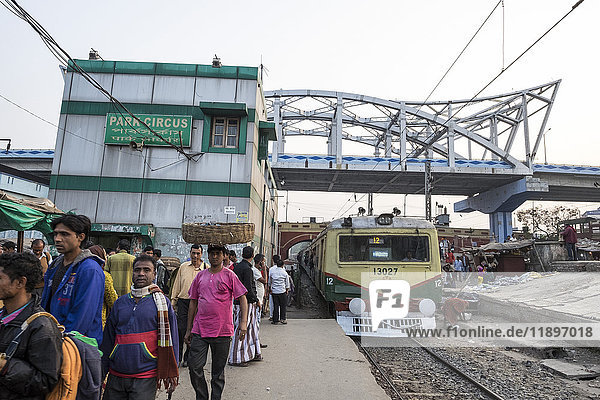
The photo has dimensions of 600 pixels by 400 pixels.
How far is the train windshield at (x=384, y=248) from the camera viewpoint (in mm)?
8867

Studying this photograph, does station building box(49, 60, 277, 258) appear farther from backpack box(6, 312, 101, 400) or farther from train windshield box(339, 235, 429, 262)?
backpack box(6, 312, 101, 400)

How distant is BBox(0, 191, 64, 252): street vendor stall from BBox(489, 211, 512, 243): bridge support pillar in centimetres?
4360

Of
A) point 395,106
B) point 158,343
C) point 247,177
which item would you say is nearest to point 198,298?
point 158,343

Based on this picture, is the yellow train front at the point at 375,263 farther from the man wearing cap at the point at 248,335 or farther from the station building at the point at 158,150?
the station building at the point at 158,150

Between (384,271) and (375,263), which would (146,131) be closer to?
(375,263)

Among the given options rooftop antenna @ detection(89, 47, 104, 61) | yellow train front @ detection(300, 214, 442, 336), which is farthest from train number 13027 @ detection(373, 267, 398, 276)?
rooftop antenna @ detection(89, 47, 104, 61)

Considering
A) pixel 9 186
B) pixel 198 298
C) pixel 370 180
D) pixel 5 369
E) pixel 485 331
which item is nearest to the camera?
pixel 5 369

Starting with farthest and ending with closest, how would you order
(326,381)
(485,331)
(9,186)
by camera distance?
(9,186)
(485,331)
(326,381)

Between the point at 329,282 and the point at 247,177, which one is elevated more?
the point at 247,177

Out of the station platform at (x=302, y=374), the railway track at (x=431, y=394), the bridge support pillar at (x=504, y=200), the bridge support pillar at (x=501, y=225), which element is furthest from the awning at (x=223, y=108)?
the bridge support pillar at (x=501, y=225)

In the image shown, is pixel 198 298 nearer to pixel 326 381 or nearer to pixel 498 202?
pixel 326 381

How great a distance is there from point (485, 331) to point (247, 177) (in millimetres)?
8666

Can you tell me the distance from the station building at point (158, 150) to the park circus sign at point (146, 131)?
0.04 m

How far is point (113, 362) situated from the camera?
2875 millimetres
